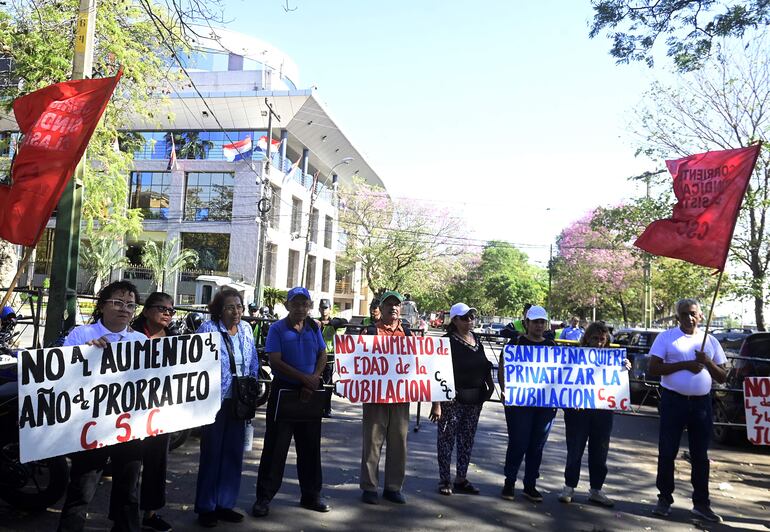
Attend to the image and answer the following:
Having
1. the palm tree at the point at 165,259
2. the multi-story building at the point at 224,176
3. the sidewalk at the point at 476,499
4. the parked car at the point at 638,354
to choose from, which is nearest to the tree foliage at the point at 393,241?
the multi-story building at the point at 224,176

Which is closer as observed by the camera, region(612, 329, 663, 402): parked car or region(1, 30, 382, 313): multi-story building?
region(612, 329, 663, 402): parked car

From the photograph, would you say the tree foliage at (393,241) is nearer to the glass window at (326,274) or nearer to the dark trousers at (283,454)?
the glass window at (326,274)

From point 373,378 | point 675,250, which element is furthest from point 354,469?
point 675,250

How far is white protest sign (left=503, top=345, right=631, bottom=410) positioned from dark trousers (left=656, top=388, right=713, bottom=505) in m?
0.51

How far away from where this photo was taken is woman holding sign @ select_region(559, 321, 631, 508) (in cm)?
563

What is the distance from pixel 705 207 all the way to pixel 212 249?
37.4m

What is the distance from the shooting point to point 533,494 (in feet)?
18.6

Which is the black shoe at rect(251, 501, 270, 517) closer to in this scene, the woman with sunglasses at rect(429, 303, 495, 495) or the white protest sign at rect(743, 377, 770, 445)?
the woman with sunglasses at rect(429, 303, 495, 495)

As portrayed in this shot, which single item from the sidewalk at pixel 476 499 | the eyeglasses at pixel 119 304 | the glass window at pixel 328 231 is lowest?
the sidewalk at pixel 476 499

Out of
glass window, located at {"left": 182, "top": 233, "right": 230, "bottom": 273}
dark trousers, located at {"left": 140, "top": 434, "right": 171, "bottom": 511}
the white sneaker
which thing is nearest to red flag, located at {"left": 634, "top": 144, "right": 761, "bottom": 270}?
the white sneaker

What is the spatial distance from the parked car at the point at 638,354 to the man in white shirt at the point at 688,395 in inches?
197

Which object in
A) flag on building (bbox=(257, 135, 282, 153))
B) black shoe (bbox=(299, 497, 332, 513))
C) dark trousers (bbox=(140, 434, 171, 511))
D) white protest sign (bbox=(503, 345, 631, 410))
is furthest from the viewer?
flag on building (bbox=(257, 135, 282, 153))

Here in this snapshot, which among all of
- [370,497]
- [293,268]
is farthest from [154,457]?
[293,268]

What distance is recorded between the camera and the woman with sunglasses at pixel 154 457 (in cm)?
422
